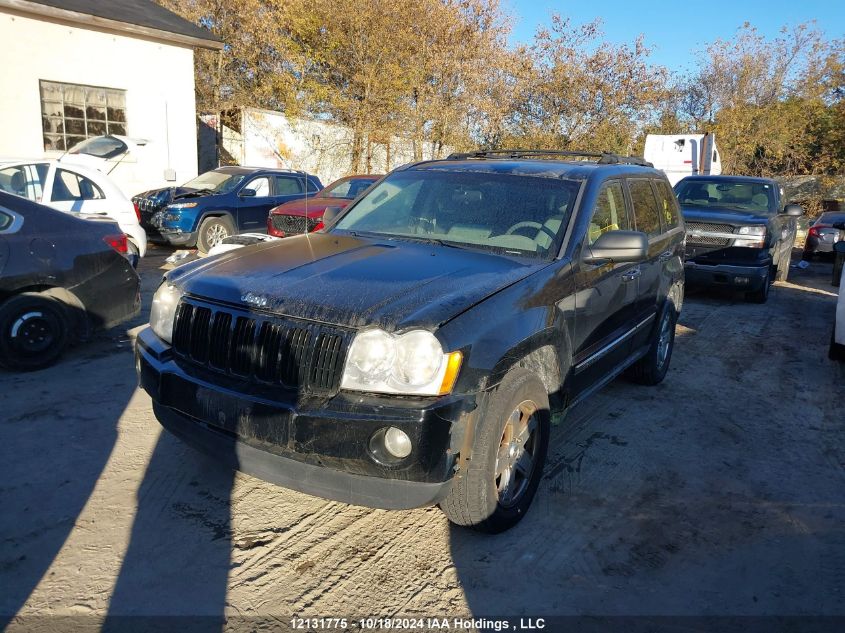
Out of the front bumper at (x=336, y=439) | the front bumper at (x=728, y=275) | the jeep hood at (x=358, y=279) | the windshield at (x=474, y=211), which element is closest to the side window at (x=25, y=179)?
the windshield at (x=474, y=211)

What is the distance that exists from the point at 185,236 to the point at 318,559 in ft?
31.5

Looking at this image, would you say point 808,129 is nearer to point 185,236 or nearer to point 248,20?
point 248,20

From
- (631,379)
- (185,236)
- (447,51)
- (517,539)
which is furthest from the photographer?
(447,51)

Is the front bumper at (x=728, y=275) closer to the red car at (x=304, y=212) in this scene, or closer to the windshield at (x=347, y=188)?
the red car at (x=304, y=212)

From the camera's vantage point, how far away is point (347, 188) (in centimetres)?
1245

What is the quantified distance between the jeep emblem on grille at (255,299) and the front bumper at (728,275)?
801 cm

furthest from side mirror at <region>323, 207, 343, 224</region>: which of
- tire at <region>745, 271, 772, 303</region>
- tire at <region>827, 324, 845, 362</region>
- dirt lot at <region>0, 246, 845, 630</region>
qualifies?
tire at <region>745, 271, 772, 303</region>

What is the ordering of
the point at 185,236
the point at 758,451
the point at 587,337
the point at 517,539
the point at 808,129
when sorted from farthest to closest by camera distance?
the point at 808,129 < the point at 185,236 < the point at 758,451 < the point at 587,337 < the point at 517,539

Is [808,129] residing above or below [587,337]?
above

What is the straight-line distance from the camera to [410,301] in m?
2.98

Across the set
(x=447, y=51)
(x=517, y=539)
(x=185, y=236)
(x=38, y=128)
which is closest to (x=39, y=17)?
(x=38, y=128)

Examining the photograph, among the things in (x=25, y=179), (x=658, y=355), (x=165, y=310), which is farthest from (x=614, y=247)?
(x=25, y=179)

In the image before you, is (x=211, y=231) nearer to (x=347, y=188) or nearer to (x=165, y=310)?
(x=347, y=188)

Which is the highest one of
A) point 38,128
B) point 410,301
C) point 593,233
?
point 38,128
